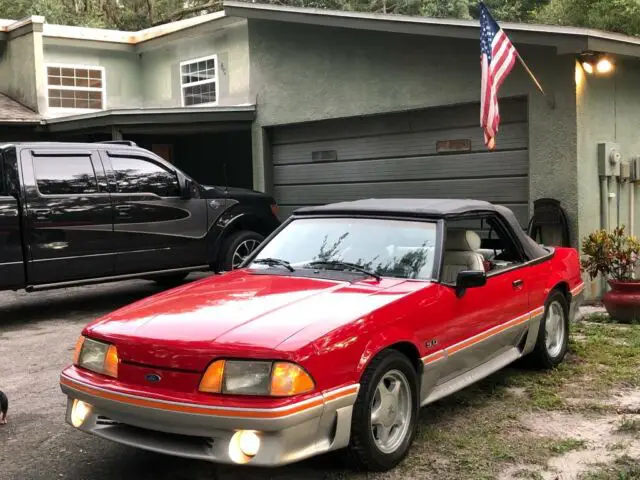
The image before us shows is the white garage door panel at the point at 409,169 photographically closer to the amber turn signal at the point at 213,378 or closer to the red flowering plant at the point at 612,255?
the red flowering plant at the point at 612,255

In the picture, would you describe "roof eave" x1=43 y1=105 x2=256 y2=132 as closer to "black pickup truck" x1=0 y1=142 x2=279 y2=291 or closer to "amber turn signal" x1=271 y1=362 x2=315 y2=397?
"black pickup truck" x1=0 y1=142 x2=279 y2=291

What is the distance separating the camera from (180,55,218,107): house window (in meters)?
15.7

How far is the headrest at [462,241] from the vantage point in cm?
528

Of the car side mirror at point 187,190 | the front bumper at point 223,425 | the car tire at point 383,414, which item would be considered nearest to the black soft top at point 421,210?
the car tire at point 383,414

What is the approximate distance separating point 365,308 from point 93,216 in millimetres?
5257

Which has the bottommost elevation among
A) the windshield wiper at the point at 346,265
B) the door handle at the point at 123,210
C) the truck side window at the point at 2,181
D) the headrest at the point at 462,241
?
the windshield wiper at the point at 346,265

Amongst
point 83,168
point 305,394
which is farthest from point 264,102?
point 305,394

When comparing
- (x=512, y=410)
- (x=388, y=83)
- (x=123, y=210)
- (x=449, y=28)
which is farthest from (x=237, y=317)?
(x=388, y=83)

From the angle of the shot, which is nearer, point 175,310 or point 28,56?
point 175,310

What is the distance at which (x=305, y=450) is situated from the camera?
11.5ft

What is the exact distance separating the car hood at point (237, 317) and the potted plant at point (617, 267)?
4480 millimetres

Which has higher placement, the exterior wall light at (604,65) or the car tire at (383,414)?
the exterior wall light at (604,65)

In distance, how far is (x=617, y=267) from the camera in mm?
8250

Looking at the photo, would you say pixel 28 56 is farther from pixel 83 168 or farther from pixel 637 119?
pixel 637 119
